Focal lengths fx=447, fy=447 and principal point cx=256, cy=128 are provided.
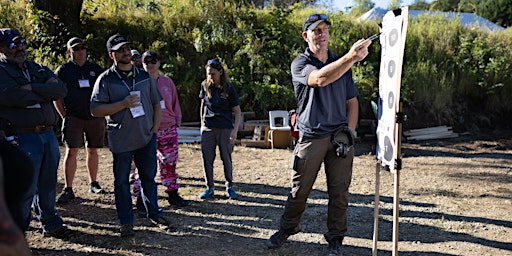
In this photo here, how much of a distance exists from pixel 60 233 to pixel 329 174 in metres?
2.85

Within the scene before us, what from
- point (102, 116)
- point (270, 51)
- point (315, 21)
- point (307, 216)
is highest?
point (270, 51)

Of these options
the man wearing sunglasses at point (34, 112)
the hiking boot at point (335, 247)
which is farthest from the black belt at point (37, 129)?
the hiking boot at point (335, 247)

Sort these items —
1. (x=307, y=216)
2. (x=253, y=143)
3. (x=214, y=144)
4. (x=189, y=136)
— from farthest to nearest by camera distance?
(x=189, y=136), (x=253, y=143), (x=214, y=144), (x=307, y=216)

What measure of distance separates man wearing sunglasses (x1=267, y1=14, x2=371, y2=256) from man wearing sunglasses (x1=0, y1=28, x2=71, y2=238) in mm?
2385

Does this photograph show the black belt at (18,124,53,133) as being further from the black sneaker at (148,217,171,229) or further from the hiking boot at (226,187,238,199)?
the hiking boot at (226,187,238,199)

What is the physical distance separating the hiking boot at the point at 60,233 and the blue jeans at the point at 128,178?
554 mm

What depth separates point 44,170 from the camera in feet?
14.8

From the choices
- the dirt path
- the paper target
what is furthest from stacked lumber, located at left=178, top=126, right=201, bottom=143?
the paper target

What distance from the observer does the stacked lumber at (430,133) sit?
10734mm

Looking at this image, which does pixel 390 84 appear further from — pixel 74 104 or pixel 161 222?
pixel 74 104

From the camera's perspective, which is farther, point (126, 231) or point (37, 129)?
point (126, 231)

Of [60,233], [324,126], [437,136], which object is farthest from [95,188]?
[437,136]

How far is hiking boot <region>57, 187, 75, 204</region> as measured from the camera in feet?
18.9

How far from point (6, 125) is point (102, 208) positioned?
2004mm
